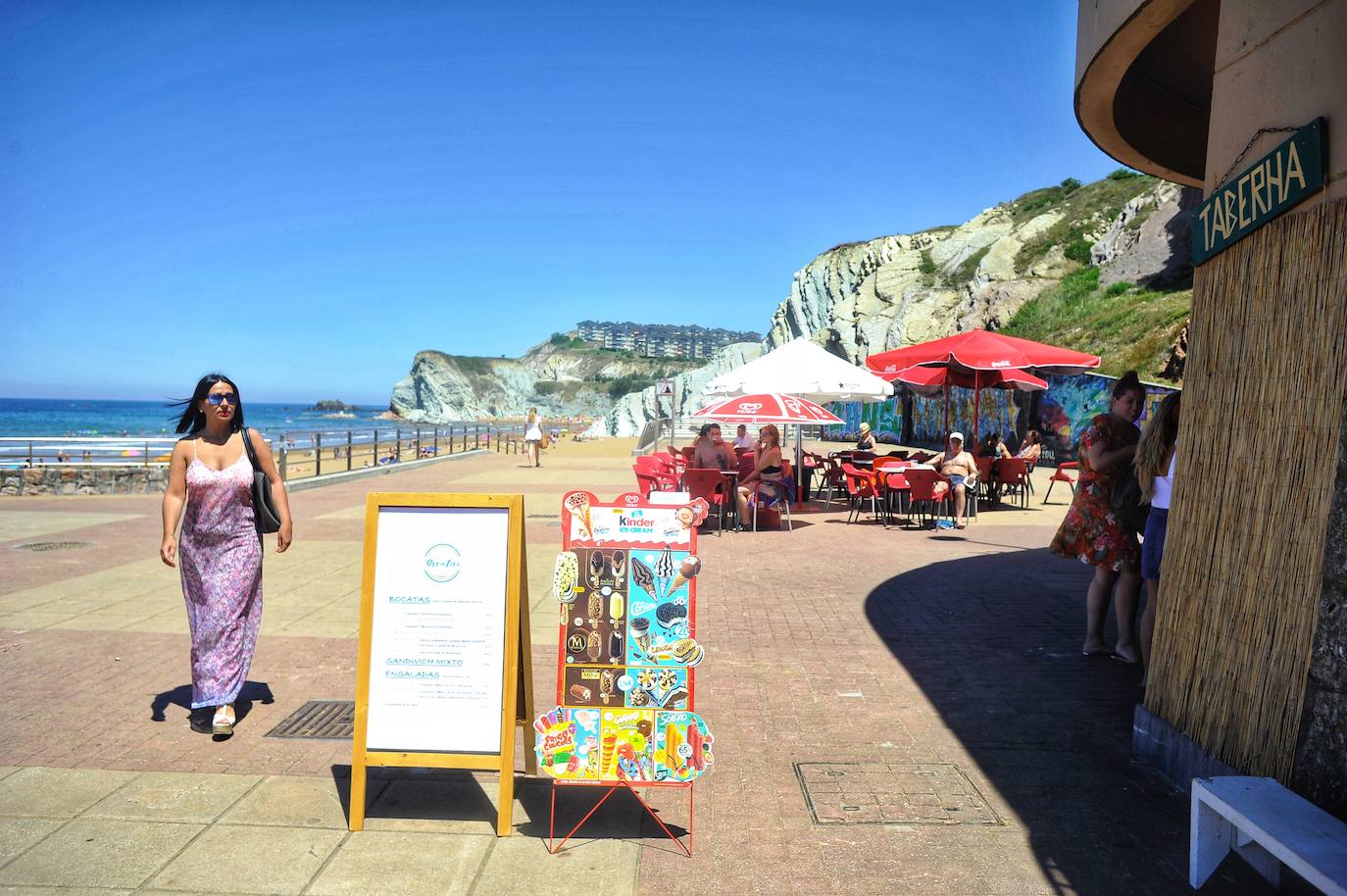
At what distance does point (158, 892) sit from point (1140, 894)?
3.27 metres

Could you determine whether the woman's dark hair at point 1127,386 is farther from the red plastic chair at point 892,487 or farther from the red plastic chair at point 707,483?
the red plastic chair at point 892,487

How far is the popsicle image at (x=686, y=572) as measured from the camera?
356 centimetres

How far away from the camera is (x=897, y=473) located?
1198 cm

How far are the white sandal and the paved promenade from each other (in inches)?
3.5

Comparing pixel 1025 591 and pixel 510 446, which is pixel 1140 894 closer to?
pixel 1025 591

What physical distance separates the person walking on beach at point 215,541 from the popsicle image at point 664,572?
2.23m

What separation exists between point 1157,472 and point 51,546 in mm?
10649

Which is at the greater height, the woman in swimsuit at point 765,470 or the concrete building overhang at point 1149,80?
the concrete building overhang at point 1149,80

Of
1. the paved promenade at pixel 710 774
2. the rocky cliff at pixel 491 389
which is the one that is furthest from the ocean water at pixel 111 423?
the paved promenade at pixel 710 774

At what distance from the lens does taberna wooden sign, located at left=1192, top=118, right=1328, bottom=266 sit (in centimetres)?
335

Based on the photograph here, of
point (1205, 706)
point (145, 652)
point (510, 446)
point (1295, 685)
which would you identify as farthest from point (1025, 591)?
point (510, 446)

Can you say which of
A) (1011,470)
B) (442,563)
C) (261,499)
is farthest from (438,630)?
(1011,470)

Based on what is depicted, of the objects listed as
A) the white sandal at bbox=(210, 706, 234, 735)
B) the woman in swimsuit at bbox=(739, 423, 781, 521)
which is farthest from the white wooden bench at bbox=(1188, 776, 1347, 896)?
the woman in swimsuit at bbox=(739, 423, 781, 521)

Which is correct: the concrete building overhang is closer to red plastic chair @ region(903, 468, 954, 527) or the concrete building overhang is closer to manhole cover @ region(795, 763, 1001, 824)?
manhole cover @ region(795, 763, 1001, 824)
